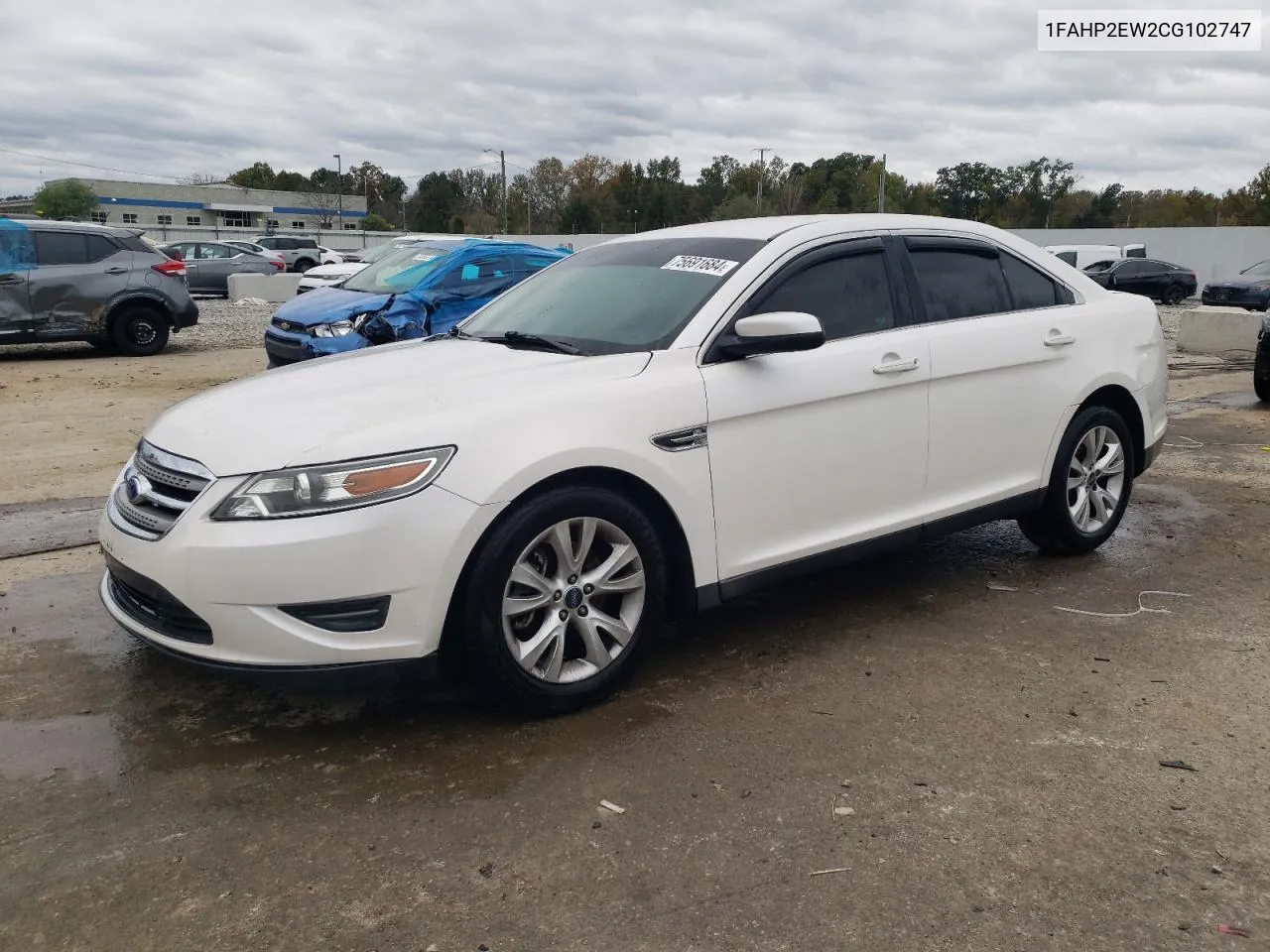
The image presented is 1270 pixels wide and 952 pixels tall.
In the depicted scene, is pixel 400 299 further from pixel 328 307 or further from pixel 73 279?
pixel 73 279

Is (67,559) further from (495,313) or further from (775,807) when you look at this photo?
(775,807)

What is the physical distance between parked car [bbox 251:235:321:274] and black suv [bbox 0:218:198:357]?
21571 mm

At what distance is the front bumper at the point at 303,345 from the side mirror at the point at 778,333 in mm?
5713

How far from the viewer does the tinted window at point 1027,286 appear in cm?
494

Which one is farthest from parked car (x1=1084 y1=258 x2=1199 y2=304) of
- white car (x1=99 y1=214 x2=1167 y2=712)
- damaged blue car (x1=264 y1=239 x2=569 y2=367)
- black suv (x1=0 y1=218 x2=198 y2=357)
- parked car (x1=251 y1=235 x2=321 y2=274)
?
white car (x1=99 y1=214 x2=1167 y2=712)

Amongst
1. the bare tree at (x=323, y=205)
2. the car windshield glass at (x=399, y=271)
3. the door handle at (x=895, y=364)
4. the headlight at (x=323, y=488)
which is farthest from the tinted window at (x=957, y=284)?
the bare tree at (x=323, y=205)

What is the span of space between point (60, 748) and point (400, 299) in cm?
Answer: 673

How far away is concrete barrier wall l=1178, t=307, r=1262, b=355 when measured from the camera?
15.3m

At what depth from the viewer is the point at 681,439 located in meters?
3.66

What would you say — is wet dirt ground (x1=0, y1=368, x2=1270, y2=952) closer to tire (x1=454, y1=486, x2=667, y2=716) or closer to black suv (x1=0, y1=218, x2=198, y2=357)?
tire (x1=454, y1=486, x2=667, y2=716)

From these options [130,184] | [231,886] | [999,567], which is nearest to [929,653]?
[999,567]

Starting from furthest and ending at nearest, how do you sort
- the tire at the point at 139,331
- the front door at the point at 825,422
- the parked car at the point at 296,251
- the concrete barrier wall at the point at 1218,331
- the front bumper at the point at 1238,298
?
1. the parked car at the point at 296,251
2. the front bumper at the point at 1238,298
3. the concrete barrier wall at the point at 1218,331
4. the tire at the point at 139,331
5. the front door at the point at 825,422

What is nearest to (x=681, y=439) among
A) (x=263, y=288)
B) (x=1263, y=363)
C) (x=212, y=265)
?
(x=1263, y=363)

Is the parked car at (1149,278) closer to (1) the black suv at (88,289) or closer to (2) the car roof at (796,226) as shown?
(1) the black suv at (88,289)
